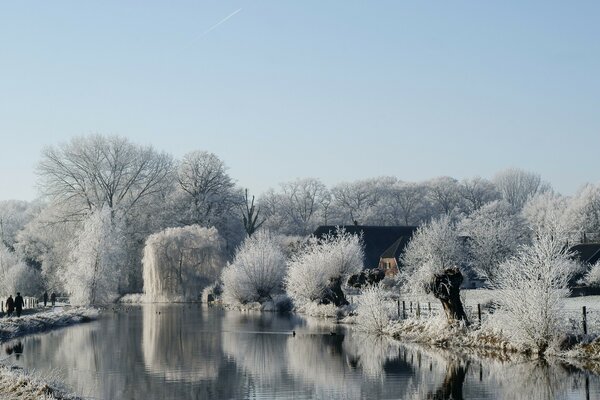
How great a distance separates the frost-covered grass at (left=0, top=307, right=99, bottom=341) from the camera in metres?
39.8

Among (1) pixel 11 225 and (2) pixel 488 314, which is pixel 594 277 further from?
(1) pixel 11 225

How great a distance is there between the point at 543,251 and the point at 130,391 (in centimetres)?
1478

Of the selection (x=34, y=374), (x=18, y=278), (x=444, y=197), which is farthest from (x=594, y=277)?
(x=444, y=197)

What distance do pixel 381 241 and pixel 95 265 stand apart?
35.1 metres

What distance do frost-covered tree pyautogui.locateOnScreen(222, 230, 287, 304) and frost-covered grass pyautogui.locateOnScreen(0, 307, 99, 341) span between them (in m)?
12.2

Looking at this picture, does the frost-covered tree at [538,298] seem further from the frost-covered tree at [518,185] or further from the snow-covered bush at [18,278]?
the frost-covered tree at [518,185]

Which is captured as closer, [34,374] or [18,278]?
[34,374]

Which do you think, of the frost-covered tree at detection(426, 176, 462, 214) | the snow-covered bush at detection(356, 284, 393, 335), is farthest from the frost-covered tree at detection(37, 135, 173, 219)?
the frost-covered tree at detection(426, 176, 462, 214)

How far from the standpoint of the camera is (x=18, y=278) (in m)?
74.6

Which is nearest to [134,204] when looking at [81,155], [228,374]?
[81,155]

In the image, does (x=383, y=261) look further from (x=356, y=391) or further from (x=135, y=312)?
(x=356, y=391)

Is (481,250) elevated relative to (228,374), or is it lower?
elevated

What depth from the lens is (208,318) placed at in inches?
2037

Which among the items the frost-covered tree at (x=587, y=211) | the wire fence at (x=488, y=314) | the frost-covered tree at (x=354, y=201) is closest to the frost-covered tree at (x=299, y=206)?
the frost-covered tree at (x=354, y=201)
